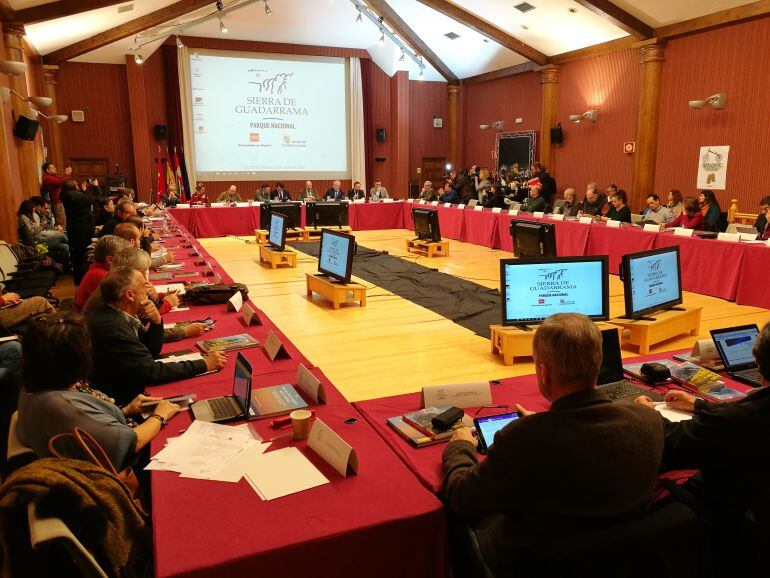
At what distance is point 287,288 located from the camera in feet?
22.2

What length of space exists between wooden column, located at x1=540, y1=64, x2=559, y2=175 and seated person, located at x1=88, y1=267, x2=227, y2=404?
38.8 feet

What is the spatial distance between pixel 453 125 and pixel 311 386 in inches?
601

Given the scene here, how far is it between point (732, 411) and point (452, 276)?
583cm

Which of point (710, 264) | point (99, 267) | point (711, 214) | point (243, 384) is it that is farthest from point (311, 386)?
point (711, 214)

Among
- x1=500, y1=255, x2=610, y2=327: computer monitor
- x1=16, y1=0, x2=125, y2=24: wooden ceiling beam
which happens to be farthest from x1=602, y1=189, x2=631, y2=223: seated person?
x1=16, y1=0, x2=125, y2=24: wooden ceiling beam

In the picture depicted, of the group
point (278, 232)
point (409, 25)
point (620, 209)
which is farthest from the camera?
point (409, 25)

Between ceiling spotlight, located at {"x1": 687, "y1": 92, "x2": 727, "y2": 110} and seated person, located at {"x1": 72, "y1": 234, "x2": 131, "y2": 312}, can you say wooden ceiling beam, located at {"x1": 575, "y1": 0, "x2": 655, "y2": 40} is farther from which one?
seated person, located at {"x1": 72, "y1": 234, "x2": 131, "y2": 312}

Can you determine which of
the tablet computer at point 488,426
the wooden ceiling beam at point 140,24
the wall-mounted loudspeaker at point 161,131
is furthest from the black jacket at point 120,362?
the wall-mounted loudspeaker at point 161,131

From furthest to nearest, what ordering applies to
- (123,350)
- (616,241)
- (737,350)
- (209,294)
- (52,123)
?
1. (52,123)
2. (616,241)
3. (209,294)
4. (737,350)
5. (123,350)

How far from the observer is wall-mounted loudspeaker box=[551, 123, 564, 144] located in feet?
41.4

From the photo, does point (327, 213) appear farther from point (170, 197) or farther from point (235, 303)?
point (235, 303)

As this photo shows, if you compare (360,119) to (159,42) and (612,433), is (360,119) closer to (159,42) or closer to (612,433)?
(159,42)

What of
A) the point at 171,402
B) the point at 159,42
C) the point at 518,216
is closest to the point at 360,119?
the point at 159,42

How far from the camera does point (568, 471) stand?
4.32ft
